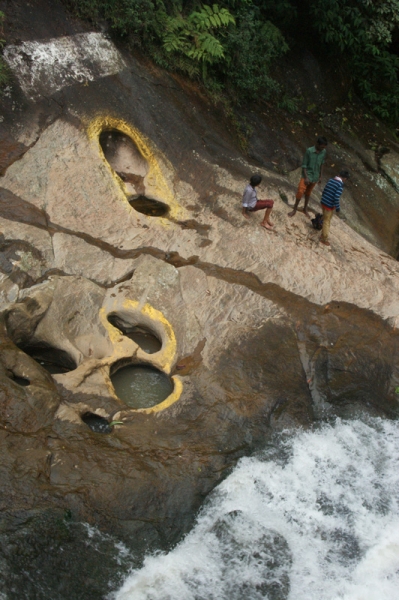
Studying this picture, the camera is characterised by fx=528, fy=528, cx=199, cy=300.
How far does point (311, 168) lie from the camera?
7.79m

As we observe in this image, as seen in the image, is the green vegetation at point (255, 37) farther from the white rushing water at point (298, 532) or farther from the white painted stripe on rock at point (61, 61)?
the white rushing water at point (298, 532)

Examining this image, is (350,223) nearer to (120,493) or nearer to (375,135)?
(375,135)

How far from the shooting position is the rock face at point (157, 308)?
5250mm

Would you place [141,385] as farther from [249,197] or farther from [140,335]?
[249,197]

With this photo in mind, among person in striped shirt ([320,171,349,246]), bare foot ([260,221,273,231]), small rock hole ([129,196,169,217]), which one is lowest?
small rock hole ([129,196,169,217])

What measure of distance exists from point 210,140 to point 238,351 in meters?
3.89

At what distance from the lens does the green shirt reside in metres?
7.64

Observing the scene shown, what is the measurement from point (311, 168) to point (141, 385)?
404cm

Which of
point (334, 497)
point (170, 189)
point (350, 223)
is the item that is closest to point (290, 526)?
point (334, 497)

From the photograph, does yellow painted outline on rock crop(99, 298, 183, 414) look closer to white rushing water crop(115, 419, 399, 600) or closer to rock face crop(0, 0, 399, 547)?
rock face crop(0, 0, 399, 547)

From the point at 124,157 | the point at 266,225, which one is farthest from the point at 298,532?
the point at 124,157

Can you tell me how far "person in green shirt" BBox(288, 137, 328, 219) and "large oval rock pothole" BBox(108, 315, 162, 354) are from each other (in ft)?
9.82

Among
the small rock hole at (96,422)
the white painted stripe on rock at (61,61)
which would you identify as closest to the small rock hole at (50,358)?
the small rock hole at (96,422)

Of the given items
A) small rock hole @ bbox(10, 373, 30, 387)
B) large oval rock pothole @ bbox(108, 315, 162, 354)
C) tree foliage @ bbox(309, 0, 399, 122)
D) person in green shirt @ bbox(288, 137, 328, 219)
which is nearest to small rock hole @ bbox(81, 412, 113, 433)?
small rock hole @ bbox(10, 373, 30, 387)
